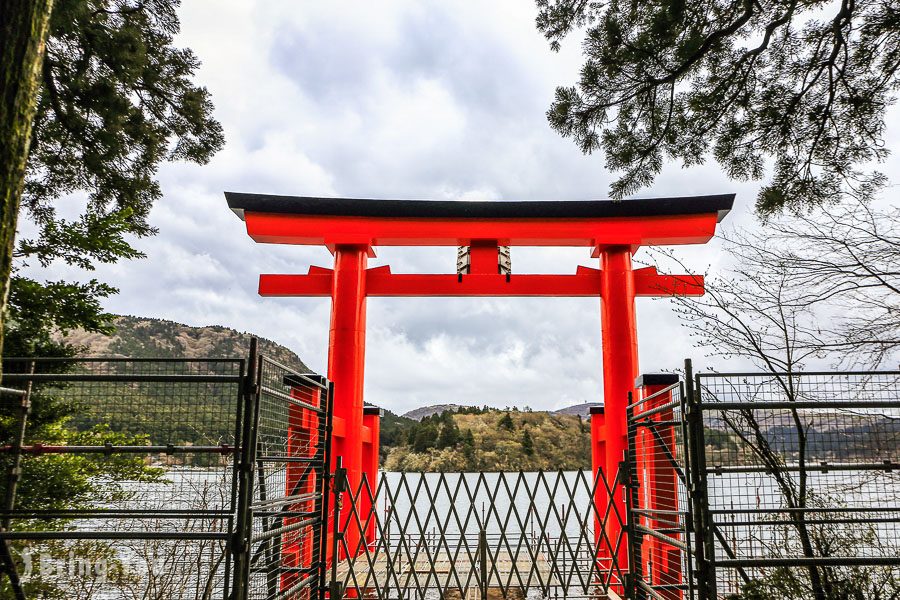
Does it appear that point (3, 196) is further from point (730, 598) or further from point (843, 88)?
point (843, 88)

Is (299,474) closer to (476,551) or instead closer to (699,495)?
(476,551)

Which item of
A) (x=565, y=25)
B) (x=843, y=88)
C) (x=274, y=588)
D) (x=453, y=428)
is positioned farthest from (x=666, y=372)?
(x=453, y=428)

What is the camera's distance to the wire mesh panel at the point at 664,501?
3170 millimetres

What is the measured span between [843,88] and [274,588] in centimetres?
417

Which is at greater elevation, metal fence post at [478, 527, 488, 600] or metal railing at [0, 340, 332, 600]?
metal railing at [0, 340, 332, 600]

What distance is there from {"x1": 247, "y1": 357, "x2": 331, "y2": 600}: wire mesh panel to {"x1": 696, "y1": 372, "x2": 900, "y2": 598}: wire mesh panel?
220 cm

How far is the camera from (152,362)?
3398 mm

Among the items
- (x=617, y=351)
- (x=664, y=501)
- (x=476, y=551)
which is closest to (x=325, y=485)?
(x=476, y=551)

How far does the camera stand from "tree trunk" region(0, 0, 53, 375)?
1.73 metres

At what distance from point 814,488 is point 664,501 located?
140 cm

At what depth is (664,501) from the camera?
189 inches

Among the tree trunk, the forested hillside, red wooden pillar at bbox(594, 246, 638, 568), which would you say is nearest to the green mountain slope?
the forested hillside

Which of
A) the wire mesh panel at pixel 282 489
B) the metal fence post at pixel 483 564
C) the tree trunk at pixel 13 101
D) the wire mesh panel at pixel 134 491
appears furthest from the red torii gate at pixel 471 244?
the tree trunk at pixel 13 101

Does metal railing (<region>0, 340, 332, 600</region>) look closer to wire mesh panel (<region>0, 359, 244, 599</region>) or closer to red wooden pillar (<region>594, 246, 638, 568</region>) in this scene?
wire mesh panel (<region>0, 359, 244, 599</region>)
